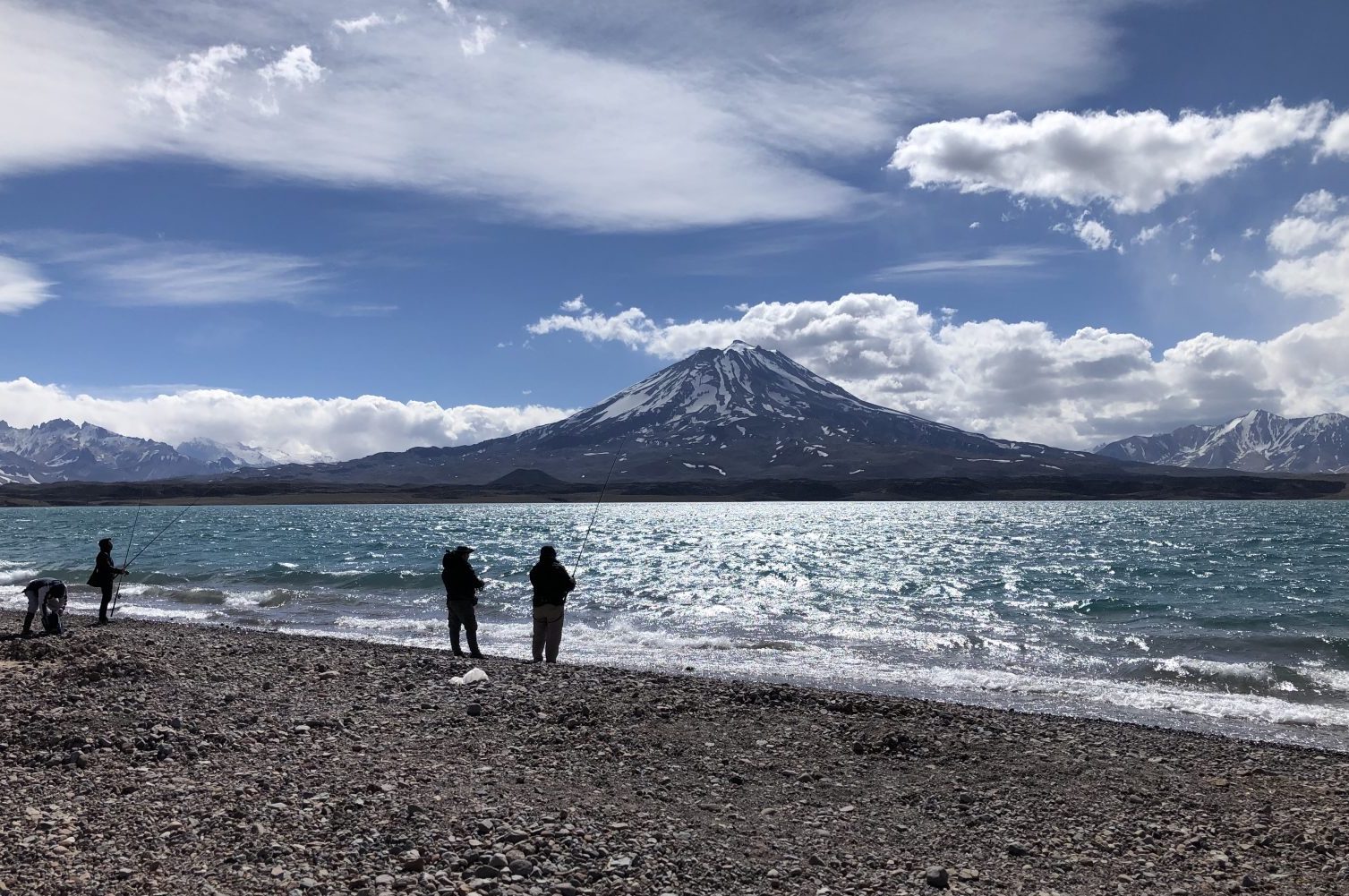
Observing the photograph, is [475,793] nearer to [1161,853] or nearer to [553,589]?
[1161,853]

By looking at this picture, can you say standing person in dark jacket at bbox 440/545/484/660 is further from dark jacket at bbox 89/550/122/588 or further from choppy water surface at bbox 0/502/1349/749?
dark jacket at bbox 89/550/122/588

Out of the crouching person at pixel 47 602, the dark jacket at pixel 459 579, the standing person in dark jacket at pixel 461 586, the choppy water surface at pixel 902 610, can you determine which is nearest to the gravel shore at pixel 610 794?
the standing person in dark jacket at pixel 461 586

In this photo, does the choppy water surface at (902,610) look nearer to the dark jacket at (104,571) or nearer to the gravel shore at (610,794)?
the gravel shore at (610,794)

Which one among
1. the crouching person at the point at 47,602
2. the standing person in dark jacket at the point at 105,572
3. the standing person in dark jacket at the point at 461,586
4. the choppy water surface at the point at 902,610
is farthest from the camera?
the standing person in dark jacket at the point at 105,572

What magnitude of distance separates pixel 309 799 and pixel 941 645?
62.4 ft

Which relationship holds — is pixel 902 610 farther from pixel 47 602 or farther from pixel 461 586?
pixel 47 602

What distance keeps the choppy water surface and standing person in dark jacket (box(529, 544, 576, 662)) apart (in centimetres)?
329

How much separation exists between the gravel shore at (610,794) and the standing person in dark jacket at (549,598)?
142 inches

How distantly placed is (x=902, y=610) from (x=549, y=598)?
58.1ft

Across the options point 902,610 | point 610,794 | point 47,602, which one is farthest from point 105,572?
point 902,610

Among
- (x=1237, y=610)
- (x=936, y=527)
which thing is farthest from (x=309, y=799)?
→ (x=936, y=527)

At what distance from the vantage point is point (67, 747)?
9742 mm

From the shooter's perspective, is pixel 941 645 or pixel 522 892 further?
pixel 941 645

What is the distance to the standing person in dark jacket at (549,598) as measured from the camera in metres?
17.9
